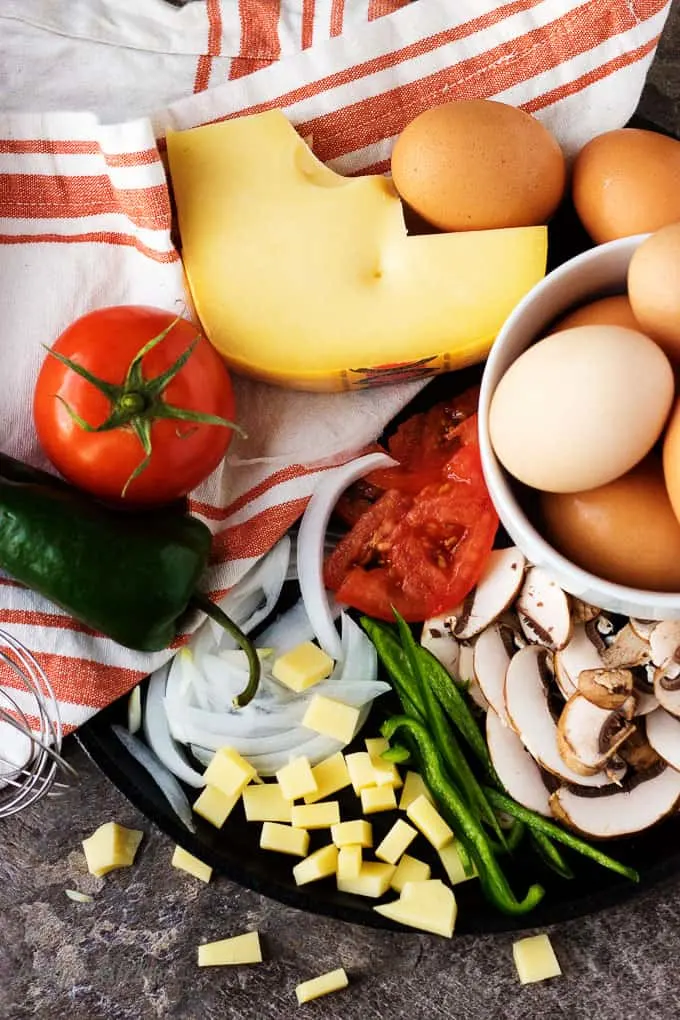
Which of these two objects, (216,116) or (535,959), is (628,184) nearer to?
(216,116)

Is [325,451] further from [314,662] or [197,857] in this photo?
[197,857]

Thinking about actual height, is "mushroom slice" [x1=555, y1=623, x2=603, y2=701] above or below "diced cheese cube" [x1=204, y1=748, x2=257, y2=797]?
above

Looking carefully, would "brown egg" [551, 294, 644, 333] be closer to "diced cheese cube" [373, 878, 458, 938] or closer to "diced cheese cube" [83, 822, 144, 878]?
"diced cheese cube" [373, 878, 458, 938]

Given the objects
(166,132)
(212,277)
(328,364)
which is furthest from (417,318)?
(166,132)

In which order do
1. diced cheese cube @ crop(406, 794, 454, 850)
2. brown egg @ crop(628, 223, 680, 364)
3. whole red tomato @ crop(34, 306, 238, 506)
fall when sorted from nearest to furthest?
brown egg @ crop(628, 223, 680, 364)
whole red tomato @ crop(34, 306, 238, 506)
diced cheese cube @ crop(406, 794, 454, 850)

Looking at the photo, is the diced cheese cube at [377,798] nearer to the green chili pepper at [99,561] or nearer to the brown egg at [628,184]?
the green chili pepper at [99,561]

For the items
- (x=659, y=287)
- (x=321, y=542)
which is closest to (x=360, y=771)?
(x=321, y=542)

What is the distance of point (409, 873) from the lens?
3.23ft

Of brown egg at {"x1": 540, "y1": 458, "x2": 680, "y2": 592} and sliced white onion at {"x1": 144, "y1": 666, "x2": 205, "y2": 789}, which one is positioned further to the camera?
sliced white onion at {"x1": 144, "y1": 666, "x2": 205, "y2": 789}

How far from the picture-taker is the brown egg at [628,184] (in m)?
0.92

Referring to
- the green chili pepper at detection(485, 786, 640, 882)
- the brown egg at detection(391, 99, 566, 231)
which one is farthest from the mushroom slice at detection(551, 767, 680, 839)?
the brown egg at detection(391, 99, 566, 231)

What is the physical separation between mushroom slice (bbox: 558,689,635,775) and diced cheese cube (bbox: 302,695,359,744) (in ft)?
0.70

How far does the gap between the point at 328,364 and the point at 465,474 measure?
0.60 ft

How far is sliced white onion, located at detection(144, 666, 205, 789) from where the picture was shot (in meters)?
1.01
